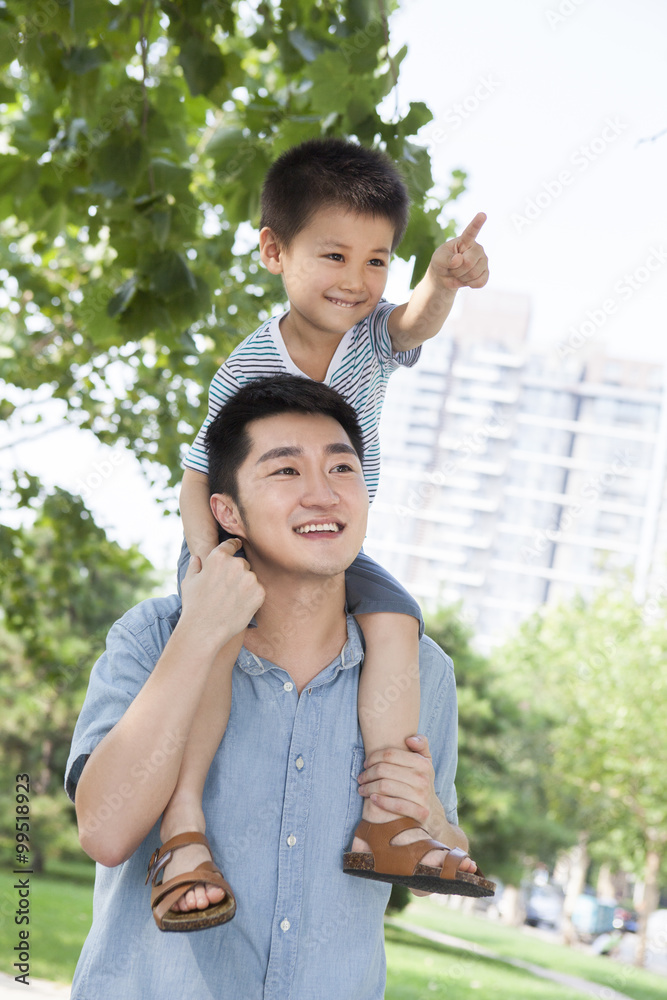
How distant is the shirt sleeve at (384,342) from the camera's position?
7.32ft

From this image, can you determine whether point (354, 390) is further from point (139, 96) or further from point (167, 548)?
point (167, 548)

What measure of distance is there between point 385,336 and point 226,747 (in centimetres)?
101

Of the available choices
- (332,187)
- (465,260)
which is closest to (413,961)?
(332,187)

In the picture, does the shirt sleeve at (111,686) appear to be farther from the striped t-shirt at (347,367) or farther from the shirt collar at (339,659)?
the striped t-shirt at (347,367)

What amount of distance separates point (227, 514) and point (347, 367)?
48cm

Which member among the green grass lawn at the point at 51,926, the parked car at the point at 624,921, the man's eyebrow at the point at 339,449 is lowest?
the parked car at the point at 624,921

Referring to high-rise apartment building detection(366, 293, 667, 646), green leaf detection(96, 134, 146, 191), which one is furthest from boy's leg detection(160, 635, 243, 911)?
high-rise apartment building detection(366, 293, 667, 646)

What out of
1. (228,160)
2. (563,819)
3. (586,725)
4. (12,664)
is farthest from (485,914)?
(228,160)

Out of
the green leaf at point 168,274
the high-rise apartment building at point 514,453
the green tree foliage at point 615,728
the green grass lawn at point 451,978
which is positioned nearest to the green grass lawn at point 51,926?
the green grass lawn at point 451,978

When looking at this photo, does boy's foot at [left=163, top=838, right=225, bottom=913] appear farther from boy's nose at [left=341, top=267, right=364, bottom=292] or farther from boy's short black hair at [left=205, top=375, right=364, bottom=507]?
boy's nose at [left=341, top=267, right=364, bottom=292]

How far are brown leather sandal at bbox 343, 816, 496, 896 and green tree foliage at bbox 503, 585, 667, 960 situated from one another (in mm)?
16691

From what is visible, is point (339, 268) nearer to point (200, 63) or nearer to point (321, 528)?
point (321, 528)

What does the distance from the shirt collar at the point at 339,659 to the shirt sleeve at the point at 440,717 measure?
0.60 ft

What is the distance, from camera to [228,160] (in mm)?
3209
